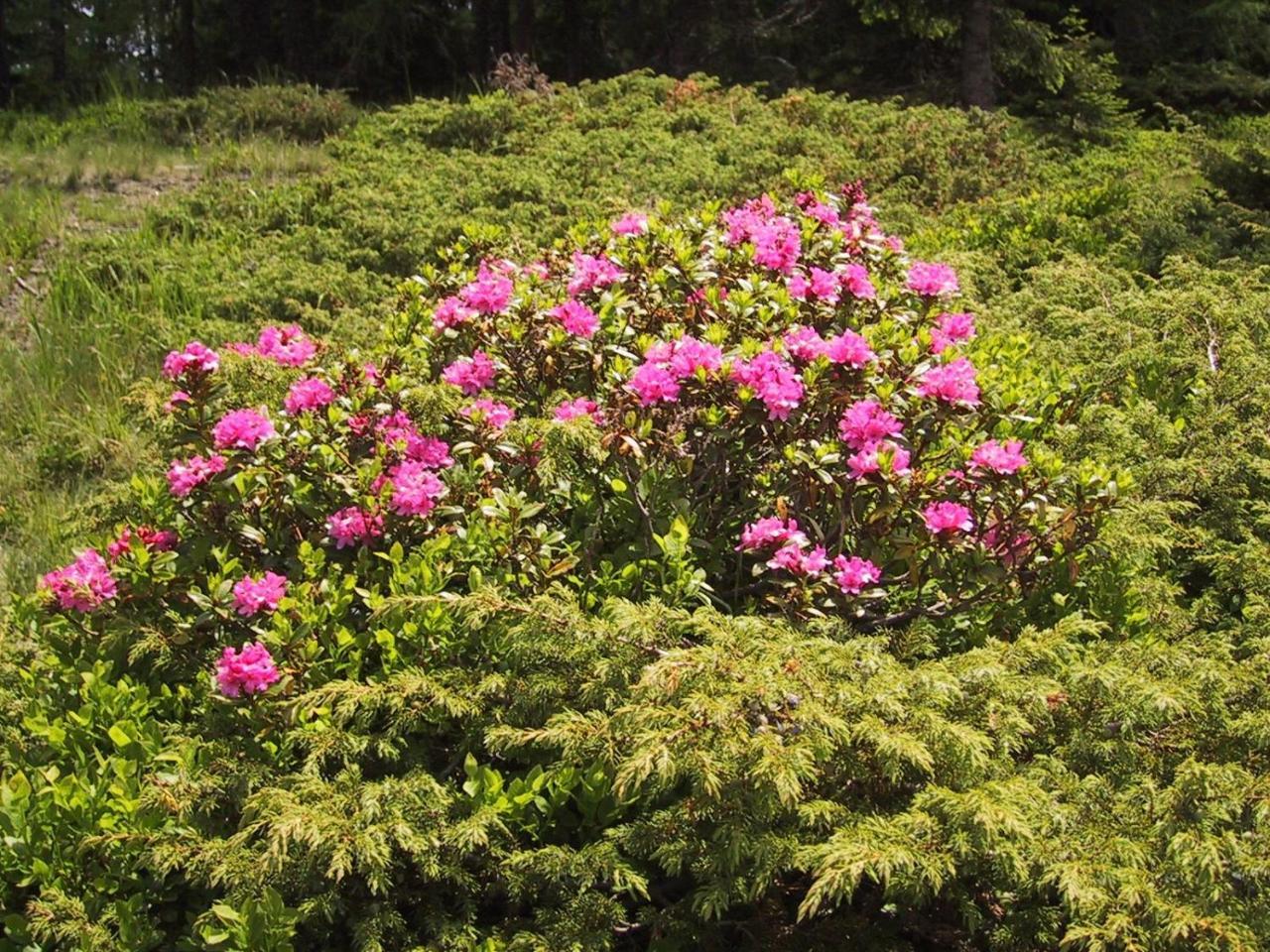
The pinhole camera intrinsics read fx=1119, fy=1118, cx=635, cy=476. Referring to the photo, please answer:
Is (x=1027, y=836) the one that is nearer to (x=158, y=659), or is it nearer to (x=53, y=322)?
(x=158, y=659)

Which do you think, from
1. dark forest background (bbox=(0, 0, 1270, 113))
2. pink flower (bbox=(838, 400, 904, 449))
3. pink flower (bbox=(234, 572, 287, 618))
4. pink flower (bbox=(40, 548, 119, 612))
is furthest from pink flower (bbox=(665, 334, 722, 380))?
dark forest background (bbox=(0, 0, 1270, 113))

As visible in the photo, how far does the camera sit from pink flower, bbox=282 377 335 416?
2869mm

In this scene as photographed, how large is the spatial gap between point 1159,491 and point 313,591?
247cm

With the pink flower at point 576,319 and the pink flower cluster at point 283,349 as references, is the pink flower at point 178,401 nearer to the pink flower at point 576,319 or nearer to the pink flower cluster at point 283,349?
the pink flower cluster at point 283,349

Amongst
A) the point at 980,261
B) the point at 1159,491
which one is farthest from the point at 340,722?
the point at 980,261

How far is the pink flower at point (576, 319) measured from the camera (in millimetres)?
3100

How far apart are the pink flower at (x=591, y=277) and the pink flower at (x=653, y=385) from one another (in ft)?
2.64

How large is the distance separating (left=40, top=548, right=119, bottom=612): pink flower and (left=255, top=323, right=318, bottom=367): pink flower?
0.90 m

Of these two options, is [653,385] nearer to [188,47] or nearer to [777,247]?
[777,247]

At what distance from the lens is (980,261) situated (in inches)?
211

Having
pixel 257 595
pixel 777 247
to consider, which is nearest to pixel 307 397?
pixel 257 595

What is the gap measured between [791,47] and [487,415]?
1142cm

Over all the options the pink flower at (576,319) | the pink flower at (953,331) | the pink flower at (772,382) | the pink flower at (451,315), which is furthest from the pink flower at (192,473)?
the pink flower at (953,331)

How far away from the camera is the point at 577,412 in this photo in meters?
2.73
